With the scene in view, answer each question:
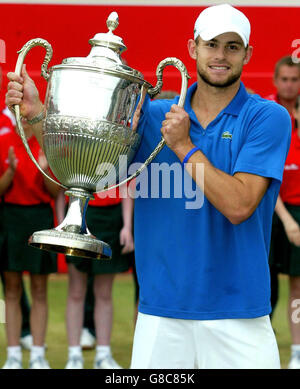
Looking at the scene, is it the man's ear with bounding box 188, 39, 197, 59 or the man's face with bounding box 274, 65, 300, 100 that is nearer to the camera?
the man's ear with bounding box 188, 39, 197, 59

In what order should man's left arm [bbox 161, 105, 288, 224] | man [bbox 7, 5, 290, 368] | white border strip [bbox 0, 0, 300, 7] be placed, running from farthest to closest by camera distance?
white border strip [bbox 0, 0, 300, 7] < man [bbox 7, 5, 290, 368] < man's left arm [bbox 161, 105, 288, 224]

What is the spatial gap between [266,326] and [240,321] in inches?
3.5

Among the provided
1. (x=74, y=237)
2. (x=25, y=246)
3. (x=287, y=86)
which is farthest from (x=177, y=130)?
(x=287, y=86)

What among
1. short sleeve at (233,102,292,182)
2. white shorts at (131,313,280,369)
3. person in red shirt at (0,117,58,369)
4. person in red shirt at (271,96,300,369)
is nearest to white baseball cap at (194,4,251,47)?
short sleeve at (233,102,292,182)

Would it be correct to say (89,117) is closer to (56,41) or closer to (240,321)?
(240,321)

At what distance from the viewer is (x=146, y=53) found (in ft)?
22.1

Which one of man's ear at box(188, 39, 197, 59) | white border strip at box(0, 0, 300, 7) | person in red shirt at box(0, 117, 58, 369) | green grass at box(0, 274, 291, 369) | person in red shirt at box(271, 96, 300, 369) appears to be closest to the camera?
man's ear at box(188, 39, 197, 59)

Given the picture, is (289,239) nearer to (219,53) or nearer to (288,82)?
(288,82)

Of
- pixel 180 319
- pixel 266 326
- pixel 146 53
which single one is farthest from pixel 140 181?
pixel 146 53

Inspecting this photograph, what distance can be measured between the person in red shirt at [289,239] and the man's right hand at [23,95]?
203 centimetres

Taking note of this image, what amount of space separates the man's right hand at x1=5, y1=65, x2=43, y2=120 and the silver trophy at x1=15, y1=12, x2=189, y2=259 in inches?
1.2

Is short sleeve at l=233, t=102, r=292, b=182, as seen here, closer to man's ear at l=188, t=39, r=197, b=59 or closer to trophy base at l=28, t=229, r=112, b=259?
man's ear at l=188, t=39, r=197, b=59

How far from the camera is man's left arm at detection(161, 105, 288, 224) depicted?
2055 millimetres

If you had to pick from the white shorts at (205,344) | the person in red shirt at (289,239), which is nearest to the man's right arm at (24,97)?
the white shorts at (205,344)
